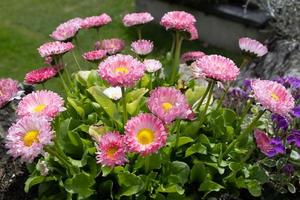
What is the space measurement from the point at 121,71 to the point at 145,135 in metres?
0.24

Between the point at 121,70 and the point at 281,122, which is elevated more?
the point at 121,70

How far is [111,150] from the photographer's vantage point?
1870mm

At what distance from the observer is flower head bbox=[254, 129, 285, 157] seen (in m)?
2.14

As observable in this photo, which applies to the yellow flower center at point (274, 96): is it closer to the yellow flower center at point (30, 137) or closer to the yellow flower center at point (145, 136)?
the yellow flower center at point (145, 136)

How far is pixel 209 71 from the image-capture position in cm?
189

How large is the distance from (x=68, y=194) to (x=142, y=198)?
0.93 ft

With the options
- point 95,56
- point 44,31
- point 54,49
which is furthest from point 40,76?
point 44,31

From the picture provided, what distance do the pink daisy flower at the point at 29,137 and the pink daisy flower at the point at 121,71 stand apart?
26cm

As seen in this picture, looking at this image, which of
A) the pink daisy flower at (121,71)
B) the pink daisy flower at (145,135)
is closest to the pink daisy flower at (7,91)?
the pink daisy flower at (121,71)

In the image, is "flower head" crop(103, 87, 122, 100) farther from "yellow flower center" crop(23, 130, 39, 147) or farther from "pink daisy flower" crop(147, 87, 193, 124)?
"yellow flower center" crop(23, 130, 39, 147)

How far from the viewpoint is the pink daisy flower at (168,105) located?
1.76 m

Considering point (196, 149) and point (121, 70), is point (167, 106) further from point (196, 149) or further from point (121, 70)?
point (196, 149)

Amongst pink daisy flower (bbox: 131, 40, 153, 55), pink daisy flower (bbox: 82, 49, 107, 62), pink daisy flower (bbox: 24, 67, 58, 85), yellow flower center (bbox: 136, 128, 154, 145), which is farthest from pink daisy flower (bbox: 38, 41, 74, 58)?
yellow flower center (bbox: 136, 128, 154, 145)

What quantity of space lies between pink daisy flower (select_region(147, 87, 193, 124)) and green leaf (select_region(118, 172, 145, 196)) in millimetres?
318
